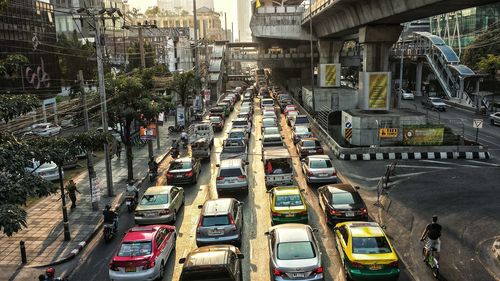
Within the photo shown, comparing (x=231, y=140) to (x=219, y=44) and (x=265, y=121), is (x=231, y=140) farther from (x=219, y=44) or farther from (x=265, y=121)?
(x=219, y=44)

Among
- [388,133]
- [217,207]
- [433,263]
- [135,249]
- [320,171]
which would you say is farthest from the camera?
[388,133]

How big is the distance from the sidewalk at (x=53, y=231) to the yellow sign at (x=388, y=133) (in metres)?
16.3

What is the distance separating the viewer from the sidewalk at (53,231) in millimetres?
17031

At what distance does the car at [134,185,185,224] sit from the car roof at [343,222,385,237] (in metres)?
7.89

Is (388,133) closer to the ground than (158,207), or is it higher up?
higher up

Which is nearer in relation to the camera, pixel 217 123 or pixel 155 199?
pixel 155 199

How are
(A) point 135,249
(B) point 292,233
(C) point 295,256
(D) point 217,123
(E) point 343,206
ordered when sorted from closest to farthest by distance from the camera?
(C) point 295,256
(B) point 292,233
(A) point 135,249
(E) point 343,206
(D) point 217,123

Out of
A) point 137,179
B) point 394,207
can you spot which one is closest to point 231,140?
point 137,179

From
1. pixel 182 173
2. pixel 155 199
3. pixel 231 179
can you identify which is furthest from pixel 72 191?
pixel 231 179

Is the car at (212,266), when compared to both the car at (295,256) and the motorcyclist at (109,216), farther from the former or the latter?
the motorcyclist at (109,216)

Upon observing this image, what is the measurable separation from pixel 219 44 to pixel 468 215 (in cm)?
→ 9262

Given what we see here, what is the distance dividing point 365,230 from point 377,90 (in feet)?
85.6

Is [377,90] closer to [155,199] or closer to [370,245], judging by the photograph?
[155,199]

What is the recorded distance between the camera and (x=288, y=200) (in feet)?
61.1
